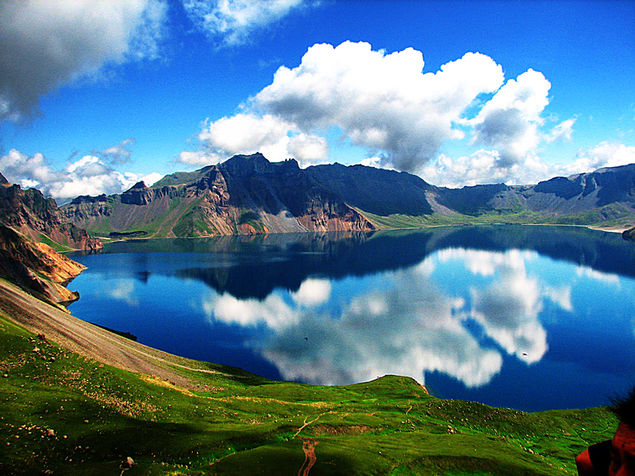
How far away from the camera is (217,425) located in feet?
142

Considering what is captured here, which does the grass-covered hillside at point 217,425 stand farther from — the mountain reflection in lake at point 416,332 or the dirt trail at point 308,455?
the mountain reflection in lake at point 416,332

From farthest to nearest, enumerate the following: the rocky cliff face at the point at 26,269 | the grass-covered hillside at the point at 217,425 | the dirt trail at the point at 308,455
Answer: the rocky cliff face at the point at 26,269, the dirt trail at the point at 308,455, the grass-covered hillside at the point at 217,425

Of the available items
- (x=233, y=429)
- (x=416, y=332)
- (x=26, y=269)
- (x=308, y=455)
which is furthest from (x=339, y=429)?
(x=26, y=269)

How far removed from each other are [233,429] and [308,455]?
1223 cm

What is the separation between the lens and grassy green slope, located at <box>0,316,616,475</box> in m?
29.4

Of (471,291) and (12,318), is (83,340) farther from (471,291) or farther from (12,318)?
(471,291)

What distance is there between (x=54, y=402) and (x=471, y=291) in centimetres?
18369

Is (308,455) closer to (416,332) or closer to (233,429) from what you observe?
(233,429)

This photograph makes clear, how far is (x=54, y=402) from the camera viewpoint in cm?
3456

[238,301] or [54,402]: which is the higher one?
[54,402]

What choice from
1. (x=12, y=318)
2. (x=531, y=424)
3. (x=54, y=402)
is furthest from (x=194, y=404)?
(x=531, y=424)

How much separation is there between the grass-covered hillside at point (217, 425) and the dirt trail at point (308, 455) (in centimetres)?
18

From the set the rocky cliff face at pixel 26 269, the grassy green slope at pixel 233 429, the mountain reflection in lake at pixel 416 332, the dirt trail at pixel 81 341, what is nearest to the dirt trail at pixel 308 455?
the grassy green slope at pixel 233 429

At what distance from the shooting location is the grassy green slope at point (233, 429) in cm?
2936
